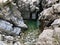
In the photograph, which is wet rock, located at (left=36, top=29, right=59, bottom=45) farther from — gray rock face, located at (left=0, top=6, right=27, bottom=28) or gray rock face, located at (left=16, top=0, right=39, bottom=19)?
gray rock face, located at (left=16, top=0, right=39, bottom=19)

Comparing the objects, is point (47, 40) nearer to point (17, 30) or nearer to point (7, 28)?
point (7, 28)

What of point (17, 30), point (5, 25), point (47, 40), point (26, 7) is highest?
point (47, 40)

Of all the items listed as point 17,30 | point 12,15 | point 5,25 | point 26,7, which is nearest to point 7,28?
point 5,25

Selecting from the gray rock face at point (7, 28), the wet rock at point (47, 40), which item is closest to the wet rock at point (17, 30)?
the gray rock face at point (7, 28)

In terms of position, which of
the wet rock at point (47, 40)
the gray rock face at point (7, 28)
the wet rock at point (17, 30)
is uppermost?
the wet rock at point (47, 40)

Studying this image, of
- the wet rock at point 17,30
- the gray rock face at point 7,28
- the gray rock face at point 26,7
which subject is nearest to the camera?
the gray rock face at point 7,28

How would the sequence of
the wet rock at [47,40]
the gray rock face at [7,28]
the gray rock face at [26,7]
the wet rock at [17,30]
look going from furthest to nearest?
the gray rock face at [26,7] < the wet rock at [17,30] < the gray rock face at [7,28] < the wet rock at [47,40]

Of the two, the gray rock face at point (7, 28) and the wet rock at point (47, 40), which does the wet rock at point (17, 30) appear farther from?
the wet rock at point (47, 40)

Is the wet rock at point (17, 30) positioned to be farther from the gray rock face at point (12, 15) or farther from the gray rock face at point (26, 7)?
the gray rock face at point (26, 7)

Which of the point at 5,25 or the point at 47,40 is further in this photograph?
the point at 5,25

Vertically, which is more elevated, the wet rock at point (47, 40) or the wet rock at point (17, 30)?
the wet rock at point (47, 40)

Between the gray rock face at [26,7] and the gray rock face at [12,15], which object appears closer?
the gray rock face at [12,15]

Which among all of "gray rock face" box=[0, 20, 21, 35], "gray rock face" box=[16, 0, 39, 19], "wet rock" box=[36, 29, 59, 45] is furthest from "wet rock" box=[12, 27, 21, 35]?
"wet rock" box=[36, 29, 59, 45]

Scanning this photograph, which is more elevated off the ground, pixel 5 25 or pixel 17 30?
pixel 5 25
